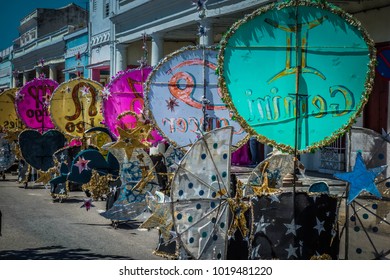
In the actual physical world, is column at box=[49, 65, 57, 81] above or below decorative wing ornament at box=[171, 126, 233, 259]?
above

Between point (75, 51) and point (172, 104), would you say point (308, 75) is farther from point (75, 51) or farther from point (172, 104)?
point (75, 51)

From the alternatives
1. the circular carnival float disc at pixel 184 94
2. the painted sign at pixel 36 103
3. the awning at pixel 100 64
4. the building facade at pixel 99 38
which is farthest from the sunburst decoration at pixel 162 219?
the awning at pixel 100 64

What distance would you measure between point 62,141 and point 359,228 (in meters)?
8.71

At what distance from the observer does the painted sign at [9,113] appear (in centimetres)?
1727

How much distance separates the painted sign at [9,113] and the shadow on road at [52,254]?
29.6 ft

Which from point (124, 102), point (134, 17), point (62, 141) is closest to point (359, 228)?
point (124, 102)

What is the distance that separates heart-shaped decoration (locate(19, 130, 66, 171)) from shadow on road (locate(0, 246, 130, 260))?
5786 mm

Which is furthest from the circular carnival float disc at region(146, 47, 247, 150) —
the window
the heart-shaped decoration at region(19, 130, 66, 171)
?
the window

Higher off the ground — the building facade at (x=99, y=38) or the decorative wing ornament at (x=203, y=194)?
the building facade at (x=99, y=38)

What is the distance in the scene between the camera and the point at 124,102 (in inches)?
483

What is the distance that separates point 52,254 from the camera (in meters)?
8.39

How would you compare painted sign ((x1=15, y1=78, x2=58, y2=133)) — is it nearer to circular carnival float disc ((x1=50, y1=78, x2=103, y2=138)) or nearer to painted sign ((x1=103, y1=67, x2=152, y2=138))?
circular carnival float disc ((x1=50, y1=78, x2=103, y2=138))

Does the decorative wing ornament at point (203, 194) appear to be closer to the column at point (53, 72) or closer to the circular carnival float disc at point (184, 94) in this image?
the circular carnival float disc at point (184, 94)

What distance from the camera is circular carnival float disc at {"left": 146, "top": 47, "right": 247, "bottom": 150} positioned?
9.03 metres
